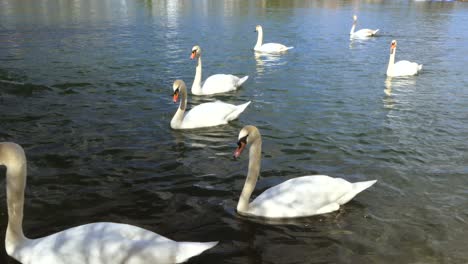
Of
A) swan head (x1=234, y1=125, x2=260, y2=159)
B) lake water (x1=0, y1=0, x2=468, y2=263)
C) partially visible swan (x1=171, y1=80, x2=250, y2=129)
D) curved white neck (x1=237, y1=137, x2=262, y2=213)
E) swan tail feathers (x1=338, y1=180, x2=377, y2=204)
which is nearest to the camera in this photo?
lake water (x1=0, y1=0, x2=468, y2=263)

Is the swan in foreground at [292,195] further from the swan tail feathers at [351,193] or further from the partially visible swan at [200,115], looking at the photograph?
the partially visible swan at [200,115]

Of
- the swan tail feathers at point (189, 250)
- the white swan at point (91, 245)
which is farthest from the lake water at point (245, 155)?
the swan tail feathers at point (189, 250)

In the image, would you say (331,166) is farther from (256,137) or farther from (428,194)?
(256,137)

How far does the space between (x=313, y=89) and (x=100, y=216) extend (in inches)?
371

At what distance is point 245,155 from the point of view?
29.8 feet

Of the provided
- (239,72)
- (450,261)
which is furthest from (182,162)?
(239,72)

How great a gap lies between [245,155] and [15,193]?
4.67 metres

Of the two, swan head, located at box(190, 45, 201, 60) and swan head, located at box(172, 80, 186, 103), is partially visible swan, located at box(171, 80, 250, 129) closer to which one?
swan head, located at box(172, 80, 186, 103)

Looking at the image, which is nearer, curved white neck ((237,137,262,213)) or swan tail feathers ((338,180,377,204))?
curved white neck ((237,137,262,213))

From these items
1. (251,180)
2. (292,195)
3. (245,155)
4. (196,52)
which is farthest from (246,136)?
(196,52)

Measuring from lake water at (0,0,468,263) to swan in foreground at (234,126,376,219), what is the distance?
0.16m

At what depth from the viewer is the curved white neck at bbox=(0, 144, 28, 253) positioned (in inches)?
198

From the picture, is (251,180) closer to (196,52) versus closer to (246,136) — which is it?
(246,136)

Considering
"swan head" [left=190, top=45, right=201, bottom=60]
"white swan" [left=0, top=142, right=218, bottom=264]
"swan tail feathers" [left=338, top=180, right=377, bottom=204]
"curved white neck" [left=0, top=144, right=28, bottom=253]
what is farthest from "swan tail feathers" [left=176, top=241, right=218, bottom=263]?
"swan head" [left=190, top=45, right=201, bottom=60]
